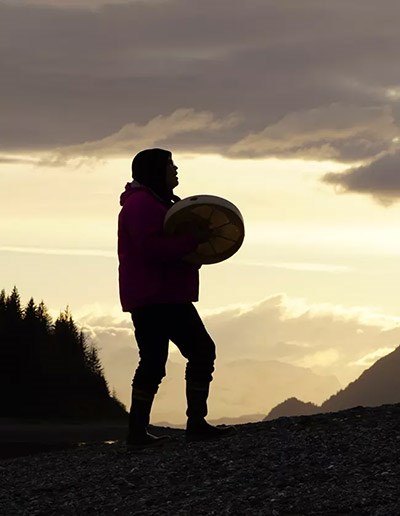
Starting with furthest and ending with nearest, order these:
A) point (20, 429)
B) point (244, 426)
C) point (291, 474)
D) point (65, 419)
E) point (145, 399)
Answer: point (65, 419), point (20, 429), point (244, 426), point (145, 399), point (291, 474)

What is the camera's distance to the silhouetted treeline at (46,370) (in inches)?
1501

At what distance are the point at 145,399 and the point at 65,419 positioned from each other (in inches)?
951

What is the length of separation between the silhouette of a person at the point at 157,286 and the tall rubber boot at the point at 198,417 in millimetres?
11

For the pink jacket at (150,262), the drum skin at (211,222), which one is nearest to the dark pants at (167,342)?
the pink jacket at (150,262)

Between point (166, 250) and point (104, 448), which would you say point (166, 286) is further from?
point (104, 448)

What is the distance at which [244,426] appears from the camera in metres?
14.2

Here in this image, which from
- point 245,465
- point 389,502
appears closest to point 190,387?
Result: point 245,465

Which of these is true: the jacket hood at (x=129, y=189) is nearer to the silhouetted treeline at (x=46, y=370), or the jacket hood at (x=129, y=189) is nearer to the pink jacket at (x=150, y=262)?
the pink jacket at (x=150, y=262)

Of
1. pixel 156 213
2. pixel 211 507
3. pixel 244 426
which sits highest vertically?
pixel 156 213

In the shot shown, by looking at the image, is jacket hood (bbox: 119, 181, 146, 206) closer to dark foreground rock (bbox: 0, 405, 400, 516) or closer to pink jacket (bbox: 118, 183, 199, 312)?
pink jacket (bbox: 118, 183, 199, 312)

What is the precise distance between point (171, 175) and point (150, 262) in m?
1.05

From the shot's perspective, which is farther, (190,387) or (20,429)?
(20,429)

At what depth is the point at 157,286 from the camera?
40.3 feet

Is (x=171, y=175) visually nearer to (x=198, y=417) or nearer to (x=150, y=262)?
(x=150, y=262)
